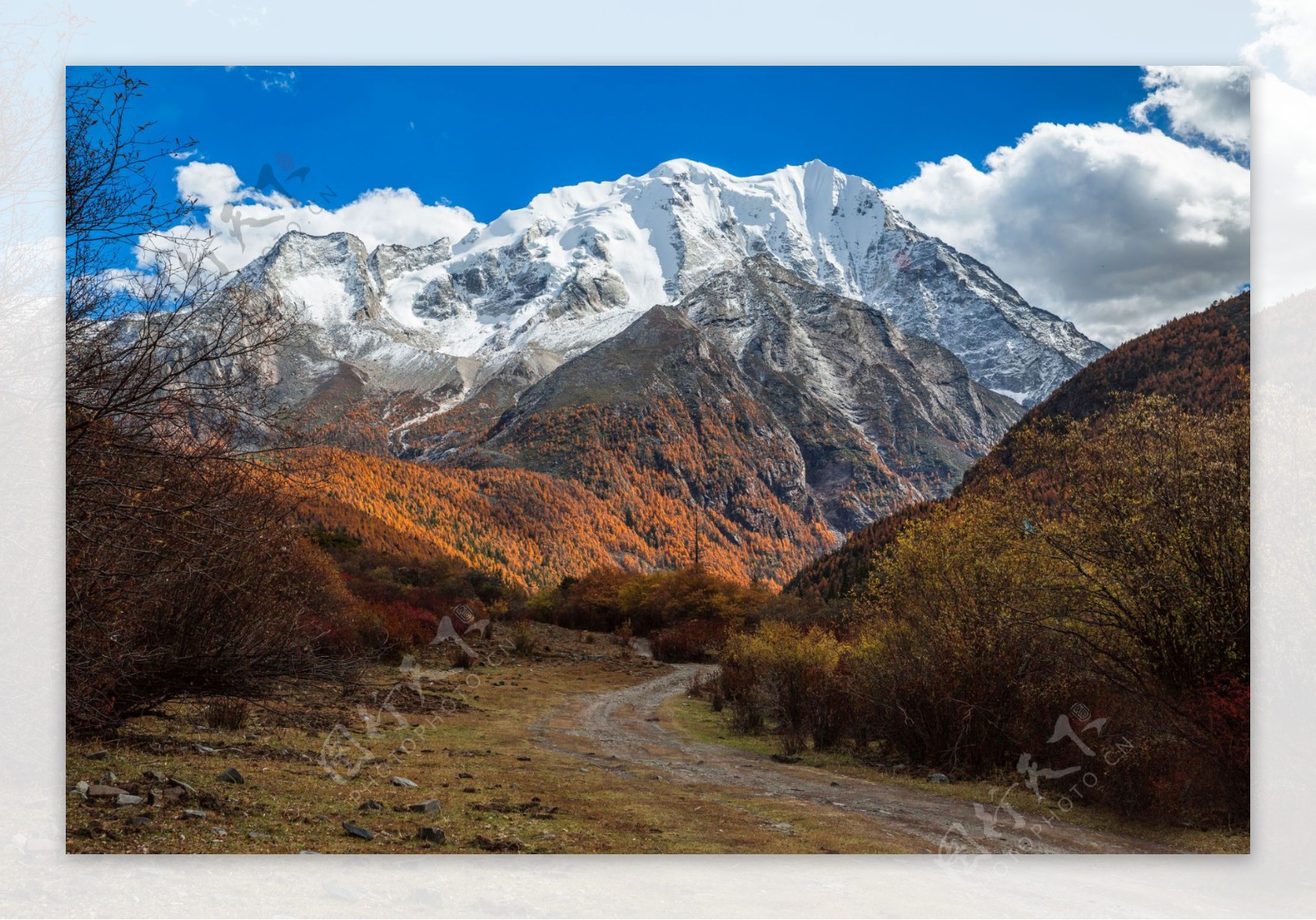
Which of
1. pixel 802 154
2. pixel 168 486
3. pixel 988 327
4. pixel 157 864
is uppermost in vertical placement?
pixel 988 327

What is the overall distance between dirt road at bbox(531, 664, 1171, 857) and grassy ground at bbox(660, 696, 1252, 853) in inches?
8.3

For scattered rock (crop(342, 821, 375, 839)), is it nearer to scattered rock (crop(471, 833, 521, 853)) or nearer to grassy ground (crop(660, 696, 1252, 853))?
scattered rock (crop(471, 833, 521, 853))

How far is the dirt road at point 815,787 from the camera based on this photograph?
952cm

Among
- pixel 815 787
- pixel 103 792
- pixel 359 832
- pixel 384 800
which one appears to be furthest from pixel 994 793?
pixel 103 792

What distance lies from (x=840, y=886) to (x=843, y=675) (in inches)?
397

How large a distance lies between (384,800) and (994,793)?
8.17 metres

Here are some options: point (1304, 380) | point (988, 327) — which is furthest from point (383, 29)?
point (988, 327)

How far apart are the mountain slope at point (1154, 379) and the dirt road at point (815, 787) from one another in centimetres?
512

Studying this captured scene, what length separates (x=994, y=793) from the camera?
11.5 meters

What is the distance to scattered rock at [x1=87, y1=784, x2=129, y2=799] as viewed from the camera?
26.7 feet

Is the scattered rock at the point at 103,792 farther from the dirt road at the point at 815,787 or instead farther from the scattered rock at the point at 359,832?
the dirt road at the point at 815,787

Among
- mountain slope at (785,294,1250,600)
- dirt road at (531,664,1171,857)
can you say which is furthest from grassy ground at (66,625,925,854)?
mountain slope at (785,294,1250,600)

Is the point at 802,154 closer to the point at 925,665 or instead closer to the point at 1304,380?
the point at 1304,380

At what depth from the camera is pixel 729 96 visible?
1051 cm
